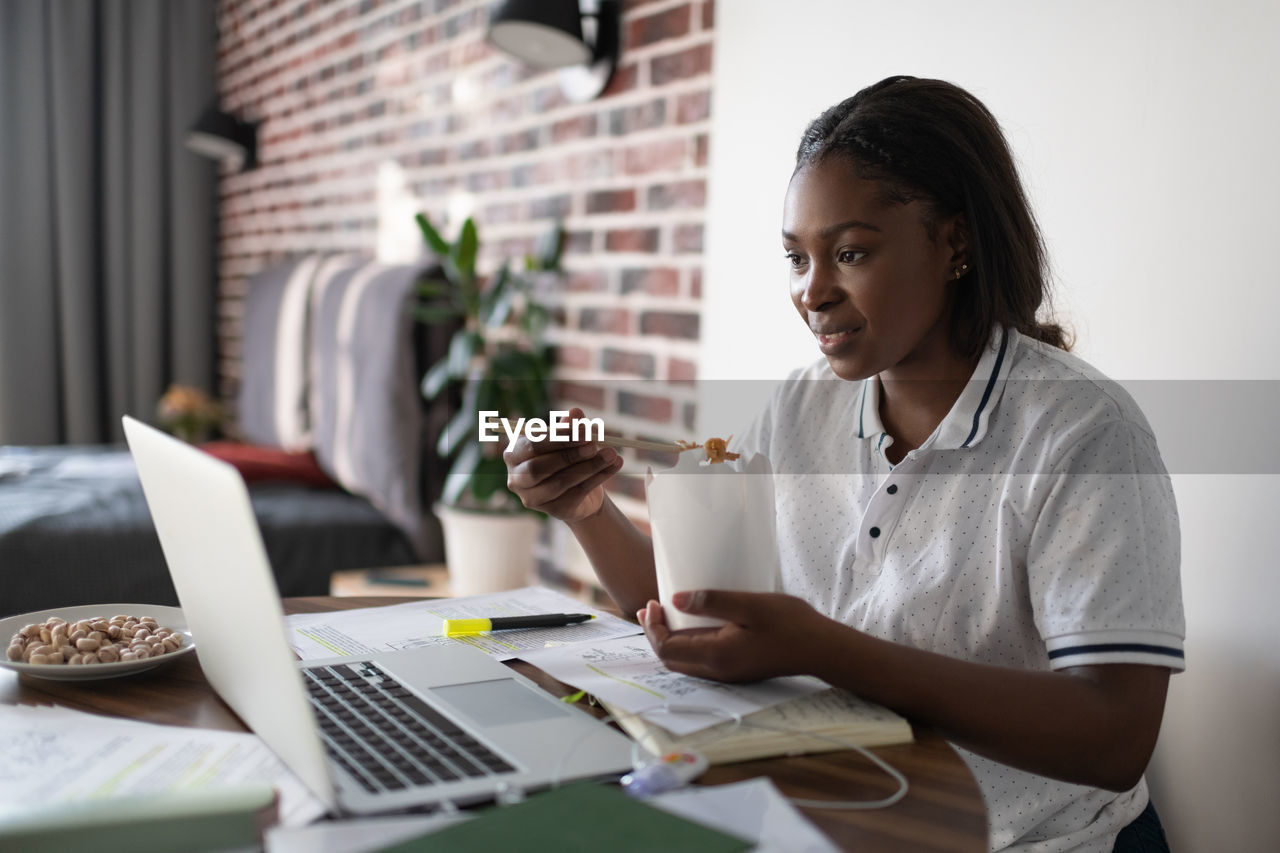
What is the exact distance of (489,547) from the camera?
2453 millimetres

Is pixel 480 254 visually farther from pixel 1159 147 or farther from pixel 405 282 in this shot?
pixel 1159 147

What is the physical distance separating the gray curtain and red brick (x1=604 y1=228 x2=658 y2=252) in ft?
8.49

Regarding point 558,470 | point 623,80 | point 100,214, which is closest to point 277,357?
point 100,214

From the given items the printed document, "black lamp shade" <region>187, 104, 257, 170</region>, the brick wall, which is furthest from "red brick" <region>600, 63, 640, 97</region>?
"black lamp shade" <region>187, 104, 257, 170</region>

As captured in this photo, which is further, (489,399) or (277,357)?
(277,357)

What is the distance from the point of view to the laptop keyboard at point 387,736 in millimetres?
701

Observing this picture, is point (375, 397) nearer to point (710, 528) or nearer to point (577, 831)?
point (710, 528)

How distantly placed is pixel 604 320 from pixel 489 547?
1.91 feet

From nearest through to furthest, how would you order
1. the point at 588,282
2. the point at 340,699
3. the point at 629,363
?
the point at 340,699, the point at 629,363, the point at 588,282

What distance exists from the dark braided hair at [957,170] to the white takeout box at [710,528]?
0.38 meters

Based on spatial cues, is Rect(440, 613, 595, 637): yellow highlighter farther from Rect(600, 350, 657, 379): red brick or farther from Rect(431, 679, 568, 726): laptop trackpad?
Rect(600, 350, 657, 379): red brick

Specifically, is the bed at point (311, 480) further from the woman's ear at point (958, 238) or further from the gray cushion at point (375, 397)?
the woman's ear at point (958, 238)

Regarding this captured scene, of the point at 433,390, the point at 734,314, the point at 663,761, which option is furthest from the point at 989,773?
the point at 433,390

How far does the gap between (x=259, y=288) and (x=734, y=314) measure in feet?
7.40
